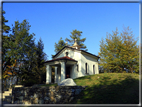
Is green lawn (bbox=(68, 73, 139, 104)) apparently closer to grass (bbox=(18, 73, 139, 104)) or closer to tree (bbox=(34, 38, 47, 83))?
grass (bbox=(18, 73, 139, 104))

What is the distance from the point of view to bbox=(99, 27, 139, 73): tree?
1553 centimetres

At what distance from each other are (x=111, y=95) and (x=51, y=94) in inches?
154

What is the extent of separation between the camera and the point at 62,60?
16125 millimetres

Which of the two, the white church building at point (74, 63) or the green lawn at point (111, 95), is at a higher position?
the white church building at point (74, 63)

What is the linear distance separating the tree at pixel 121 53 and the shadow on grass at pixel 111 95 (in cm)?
778

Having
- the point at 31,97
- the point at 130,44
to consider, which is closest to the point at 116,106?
the point at 31,97

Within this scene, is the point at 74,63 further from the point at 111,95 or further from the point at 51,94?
the point at 111,95

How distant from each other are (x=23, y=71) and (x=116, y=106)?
14.0 metres

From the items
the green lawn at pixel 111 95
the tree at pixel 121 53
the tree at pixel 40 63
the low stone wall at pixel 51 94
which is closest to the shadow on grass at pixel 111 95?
the green lawn at pixel 111 95

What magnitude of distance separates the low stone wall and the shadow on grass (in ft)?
1.73

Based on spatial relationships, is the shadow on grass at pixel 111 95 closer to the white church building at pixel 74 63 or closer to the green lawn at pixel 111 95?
the green lawn at pixel 111 95

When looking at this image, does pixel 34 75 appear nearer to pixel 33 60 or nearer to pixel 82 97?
pixel 33 60

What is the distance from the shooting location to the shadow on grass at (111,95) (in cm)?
657

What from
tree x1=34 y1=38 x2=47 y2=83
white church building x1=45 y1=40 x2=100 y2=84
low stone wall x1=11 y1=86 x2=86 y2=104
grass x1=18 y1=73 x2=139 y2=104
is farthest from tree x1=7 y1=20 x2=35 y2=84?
grass x1=18 y1=73 x2=139 y2=104
